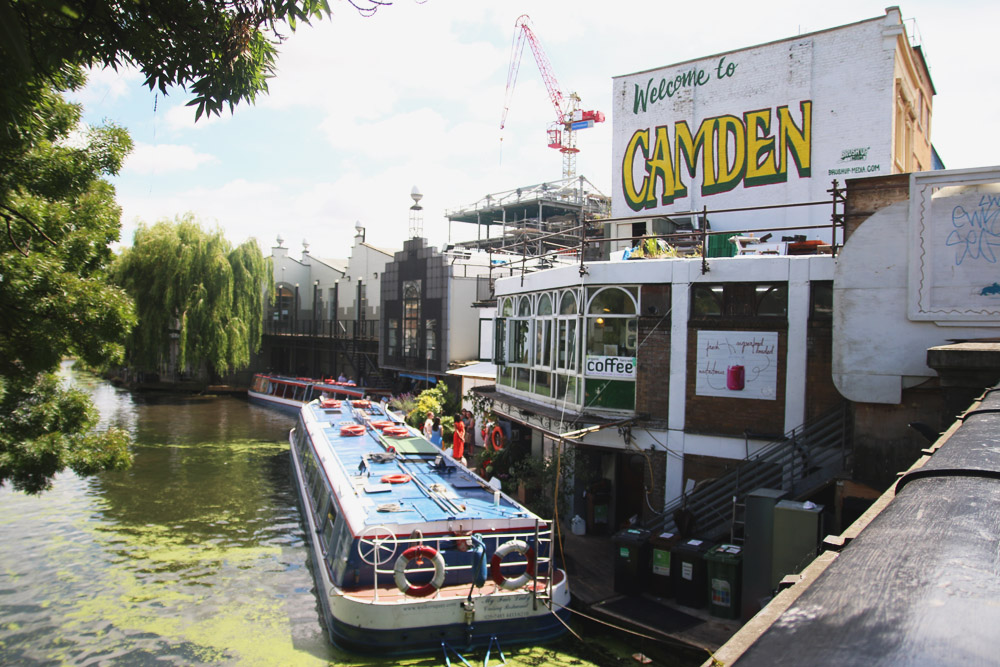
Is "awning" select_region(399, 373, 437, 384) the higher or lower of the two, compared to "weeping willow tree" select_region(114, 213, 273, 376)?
lower

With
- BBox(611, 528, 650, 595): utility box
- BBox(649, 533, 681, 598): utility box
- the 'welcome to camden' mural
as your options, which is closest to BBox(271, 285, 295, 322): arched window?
the 'welcome to camden' mural

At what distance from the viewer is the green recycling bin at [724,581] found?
33.8 ft

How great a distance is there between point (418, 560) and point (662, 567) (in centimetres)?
392

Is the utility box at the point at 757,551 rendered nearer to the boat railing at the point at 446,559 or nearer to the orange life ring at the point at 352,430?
the boat railing at the point at 446,559

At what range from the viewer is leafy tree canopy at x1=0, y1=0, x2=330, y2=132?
16.5 ft

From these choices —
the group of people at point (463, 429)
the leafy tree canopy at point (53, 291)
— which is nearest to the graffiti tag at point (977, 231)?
the leafy tree canopy at point (53, 291)

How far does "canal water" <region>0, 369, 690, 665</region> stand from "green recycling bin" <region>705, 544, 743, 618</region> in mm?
1454

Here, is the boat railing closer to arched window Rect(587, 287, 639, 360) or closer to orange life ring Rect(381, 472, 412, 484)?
orange life ring Rect(381, 472, 412, 484)

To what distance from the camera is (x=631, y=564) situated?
1130 cm

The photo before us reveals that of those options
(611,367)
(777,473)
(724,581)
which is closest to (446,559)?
(724,581)

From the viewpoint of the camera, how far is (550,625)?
10641mm

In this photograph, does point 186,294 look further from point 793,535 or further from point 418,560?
point 793,535

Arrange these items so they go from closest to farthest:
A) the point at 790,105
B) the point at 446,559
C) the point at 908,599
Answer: the point at 908,599
the point at 446,559
the point at 790,105

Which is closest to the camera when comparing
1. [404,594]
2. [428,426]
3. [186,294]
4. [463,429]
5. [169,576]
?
[404,594]
